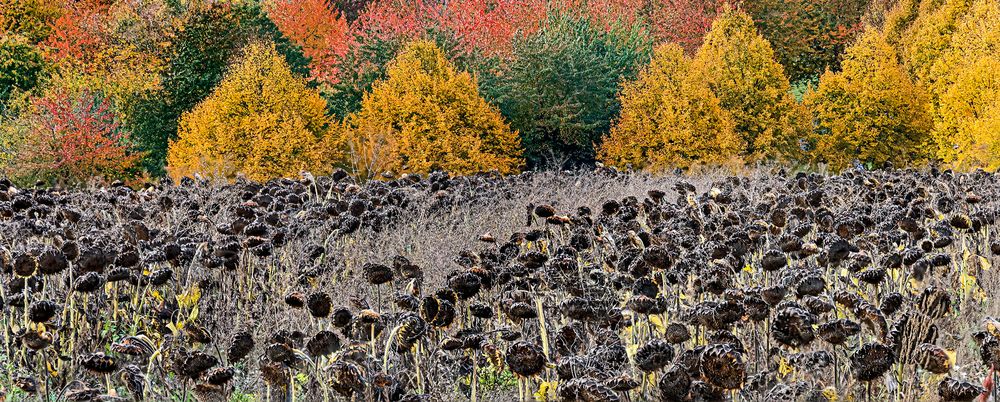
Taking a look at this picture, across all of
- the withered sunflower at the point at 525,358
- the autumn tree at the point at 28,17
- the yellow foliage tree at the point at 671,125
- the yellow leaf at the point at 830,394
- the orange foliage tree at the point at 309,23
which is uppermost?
the orange foliage tree at the point at 309,23

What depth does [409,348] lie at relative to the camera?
9.71 ft

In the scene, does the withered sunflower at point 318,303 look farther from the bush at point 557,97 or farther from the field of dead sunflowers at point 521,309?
the bush at point 557,97

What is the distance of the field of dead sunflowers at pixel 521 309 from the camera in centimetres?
262

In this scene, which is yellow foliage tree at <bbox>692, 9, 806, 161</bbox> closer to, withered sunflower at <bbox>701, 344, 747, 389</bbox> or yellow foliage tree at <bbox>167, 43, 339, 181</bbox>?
yellow foliage tree at <bbox>167, 43, 339, 181</bbox>

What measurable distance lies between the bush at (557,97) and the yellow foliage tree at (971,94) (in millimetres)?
7170

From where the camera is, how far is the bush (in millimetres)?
20609

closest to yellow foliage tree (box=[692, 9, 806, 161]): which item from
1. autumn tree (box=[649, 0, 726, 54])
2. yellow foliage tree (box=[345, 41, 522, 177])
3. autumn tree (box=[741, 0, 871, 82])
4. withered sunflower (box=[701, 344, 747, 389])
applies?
yellow foliage tree (box=[345, 41, 522, 177])

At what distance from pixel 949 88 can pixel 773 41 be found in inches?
493

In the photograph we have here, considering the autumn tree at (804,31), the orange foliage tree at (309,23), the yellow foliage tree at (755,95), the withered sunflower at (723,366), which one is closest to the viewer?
the withered sunflower at (723,366)

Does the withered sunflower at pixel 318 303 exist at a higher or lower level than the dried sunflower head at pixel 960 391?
higher

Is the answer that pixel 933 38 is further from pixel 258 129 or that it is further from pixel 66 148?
pixel 66 148

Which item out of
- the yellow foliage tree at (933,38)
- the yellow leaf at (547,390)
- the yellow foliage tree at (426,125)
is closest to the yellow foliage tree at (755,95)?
the yellow foliage tree at (426,125)

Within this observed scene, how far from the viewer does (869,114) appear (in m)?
20.7

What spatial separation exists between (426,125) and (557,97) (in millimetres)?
4167
